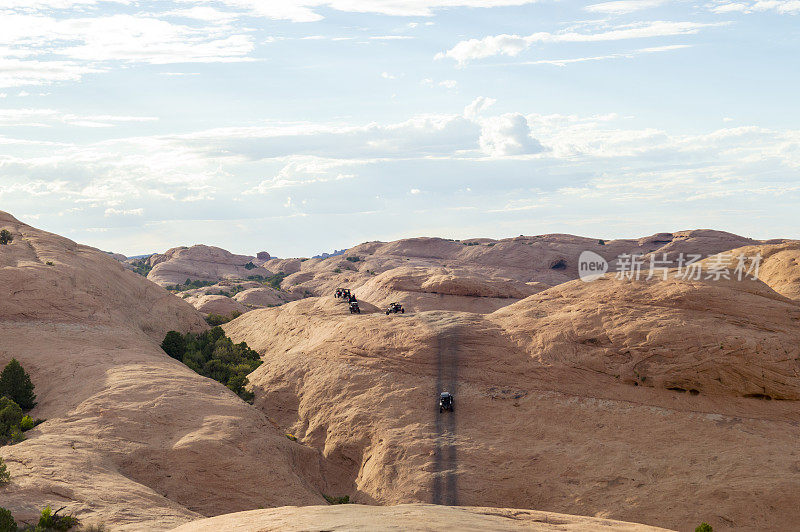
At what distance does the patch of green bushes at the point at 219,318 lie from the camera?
6406 cm

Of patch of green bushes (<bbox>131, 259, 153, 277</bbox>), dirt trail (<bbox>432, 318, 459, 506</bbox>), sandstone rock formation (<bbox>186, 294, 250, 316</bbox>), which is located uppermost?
patch of green bushes (<bbox>131, 259, 153, 277</bbox>)

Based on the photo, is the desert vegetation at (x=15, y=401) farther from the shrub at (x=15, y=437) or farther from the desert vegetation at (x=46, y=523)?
the desert vegetation at (x=46, y=523)

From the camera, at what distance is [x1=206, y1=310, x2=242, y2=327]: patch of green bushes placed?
64.1 metres

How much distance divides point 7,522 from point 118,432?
970 cm

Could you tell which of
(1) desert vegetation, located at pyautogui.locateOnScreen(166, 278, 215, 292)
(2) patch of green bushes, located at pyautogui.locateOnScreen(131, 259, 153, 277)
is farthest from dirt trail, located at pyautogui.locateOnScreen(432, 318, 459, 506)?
(2) patch of green bushes, located at pyautogui.locateOnScreen(131, 259, 153, 277)

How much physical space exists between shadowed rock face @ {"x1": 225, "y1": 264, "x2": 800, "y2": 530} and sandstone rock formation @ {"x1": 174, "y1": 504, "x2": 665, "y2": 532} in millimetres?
7333

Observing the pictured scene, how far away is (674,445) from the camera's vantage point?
27.6m

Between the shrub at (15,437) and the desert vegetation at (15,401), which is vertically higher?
the desert vegetation at (15,401)

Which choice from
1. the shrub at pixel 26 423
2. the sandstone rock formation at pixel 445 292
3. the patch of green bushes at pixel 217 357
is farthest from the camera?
the sandstone rock formation at pixel 445 292

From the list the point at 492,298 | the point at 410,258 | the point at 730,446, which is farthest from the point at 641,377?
the point at 410,258

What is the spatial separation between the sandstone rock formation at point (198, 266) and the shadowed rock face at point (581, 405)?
101 metres

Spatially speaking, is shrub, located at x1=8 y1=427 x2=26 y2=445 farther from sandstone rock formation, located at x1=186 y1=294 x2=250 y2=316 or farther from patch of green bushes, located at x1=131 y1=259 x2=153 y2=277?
patch of green bushes, located at x1=131 y1=259 x2=153 y2=277

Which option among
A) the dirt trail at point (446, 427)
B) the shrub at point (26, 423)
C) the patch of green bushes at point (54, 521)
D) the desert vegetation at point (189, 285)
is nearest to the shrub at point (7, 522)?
the patch of green bushes at point (54, 521)

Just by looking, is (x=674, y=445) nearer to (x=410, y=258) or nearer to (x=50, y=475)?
(x=50, y=475)
